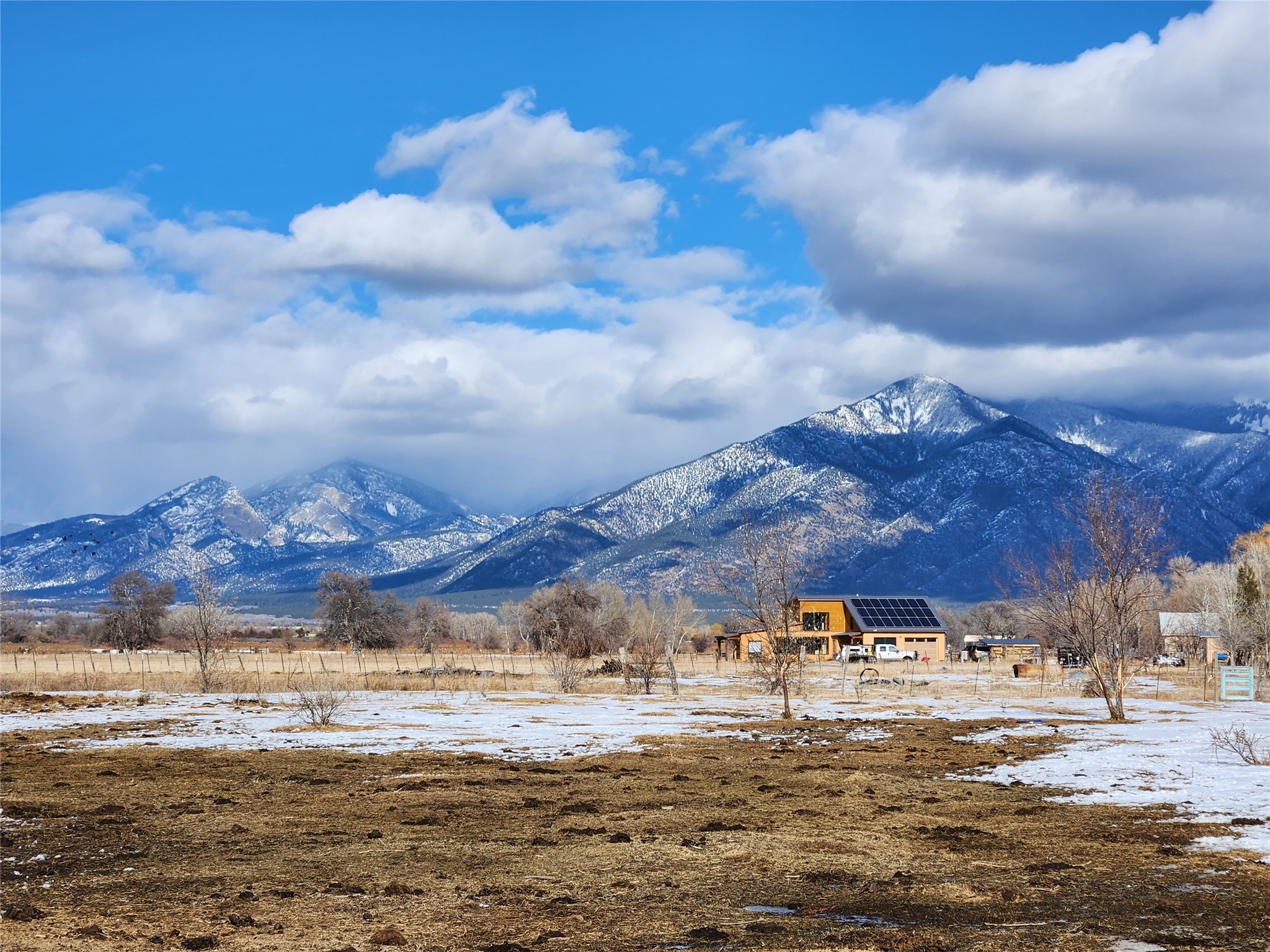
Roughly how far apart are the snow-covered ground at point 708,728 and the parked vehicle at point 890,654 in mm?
50098

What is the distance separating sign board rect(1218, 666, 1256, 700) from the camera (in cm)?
4003

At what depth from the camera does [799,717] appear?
1382 inches

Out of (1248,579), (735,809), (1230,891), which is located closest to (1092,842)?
(1230,891)

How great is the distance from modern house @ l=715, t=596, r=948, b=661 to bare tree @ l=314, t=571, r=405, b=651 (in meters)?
30.6

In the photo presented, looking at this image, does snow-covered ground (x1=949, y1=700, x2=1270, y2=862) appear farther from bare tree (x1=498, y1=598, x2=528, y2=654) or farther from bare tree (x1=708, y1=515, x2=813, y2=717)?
bare tree (x1=498, y1=598, x2=528, y2=654)

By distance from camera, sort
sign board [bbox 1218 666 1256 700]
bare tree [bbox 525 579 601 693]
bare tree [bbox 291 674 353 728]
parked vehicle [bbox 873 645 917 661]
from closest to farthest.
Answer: bare tree [bbox 291 674 353 728] → sign board [bbox 1218 666 1256 700] → bare tree [bbox 525 579 601 693] → parked vehicle [bbox 873 645 917 661]

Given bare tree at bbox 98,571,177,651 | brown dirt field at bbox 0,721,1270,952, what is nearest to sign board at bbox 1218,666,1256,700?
brown dirt field at bbox 0,721,1270,952

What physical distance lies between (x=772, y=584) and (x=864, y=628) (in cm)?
7017

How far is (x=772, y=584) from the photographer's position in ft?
118

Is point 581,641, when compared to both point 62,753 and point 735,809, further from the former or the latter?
point 735,809

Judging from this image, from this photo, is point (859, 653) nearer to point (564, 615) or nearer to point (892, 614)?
point (892, 614)

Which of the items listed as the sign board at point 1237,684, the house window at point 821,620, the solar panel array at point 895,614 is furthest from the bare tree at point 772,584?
the house window at point 821,620

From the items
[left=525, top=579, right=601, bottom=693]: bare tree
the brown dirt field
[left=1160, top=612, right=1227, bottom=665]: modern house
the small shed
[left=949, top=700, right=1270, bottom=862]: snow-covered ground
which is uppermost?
[left=525, top=579, right=601, bottom=693]: bare tree

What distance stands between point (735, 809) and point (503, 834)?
143 inches
